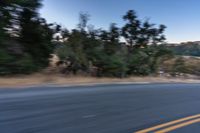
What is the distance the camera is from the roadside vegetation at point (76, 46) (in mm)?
19623

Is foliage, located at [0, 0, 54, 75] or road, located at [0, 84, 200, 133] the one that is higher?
foliage, located at [0, 0, 54, 75]

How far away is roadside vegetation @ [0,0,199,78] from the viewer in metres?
19.6

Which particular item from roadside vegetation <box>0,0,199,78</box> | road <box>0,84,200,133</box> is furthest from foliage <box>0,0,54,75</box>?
road <box>0,84,200,133</box>

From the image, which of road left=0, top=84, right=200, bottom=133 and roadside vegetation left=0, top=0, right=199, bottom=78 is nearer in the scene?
road left=0, top=84, right=200, bottom=133

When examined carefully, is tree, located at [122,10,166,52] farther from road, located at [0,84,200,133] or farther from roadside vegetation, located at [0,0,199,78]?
road, located at [0,84,200,133]

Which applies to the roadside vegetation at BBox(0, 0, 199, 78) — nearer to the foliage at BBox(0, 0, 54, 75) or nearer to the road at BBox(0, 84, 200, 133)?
the foliage at BBox(0, 0, 54, 75)

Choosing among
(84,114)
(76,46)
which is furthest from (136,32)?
(84,114)

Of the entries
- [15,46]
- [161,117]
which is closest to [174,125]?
[161,117]

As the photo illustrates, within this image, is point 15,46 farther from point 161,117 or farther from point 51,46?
point 161,117

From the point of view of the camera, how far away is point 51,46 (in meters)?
23.0

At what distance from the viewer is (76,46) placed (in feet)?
77.4

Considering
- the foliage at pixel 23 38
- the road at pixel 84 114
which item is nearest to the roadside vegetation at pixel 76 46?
the foliage at pixel 23 38

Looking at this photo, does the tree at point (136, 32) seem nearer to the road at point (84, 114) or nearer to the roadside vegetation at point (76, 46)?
the roadside vegetation at point (76, 46)

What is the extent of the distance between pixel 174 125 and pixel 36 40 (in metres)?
16.3
